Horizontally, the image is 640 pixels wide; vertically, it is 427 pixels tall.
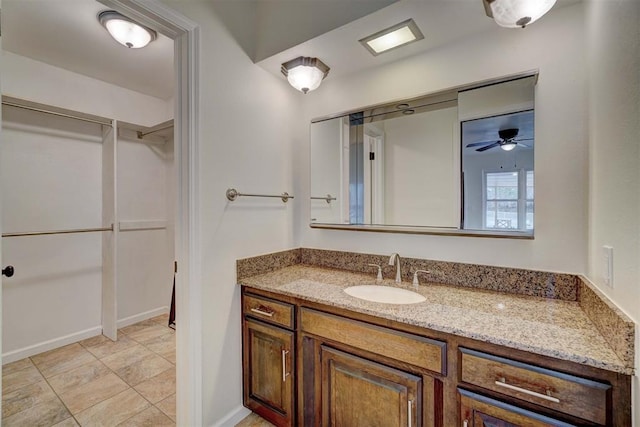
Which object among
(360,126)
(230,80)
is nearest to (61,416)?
(230,80)

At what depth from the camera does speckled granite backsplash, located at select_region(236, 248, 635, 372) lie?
0.83 m

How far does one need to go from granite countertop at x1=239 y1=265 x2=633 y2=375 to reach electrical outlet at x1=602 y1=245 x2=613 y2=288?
6.9 inches

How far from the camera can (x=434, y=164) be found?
1.61 meters

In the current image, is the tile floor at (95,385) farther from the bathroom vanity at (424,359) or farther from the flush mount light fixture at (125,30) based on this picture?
the flush mount light fixture at (125,30)

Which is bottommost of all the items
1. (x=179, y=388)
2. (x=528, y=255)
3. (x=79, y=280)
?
(x=179, y=388)

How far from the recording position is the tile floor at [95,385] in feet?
5.61

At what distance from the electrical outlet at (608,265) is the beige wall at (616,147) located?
1.0 inches

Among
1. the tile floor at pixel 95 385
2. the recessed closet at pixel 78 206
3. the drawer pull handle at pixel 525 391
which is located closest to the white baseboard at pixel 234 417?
the tile floor at pixel 95 385

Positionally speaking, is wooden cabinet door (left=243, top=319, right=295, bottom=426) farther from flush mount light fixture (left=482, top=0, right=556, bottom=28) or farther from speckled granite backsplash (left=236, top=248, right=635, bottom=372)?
flush mount light fixture (left=482, top=0, right=556, bottom=28)

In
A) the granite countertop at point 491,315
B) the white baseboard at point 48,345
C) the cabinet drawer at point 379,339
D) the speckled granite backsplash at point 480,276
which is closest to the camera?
the granite countertop at point 491,315

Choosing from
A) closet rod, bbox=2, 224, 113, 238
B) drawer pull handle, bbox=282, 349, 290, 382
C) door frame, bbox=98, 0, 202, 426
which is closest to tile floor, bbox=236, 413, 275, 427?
door frame, bbox=98, 0, 202, 426

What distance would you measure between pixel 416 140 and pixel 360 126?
1.27ft

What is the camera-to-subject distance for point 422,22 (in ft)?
4.51

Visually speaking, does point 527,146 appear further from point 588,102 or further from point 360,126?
point 360,126
